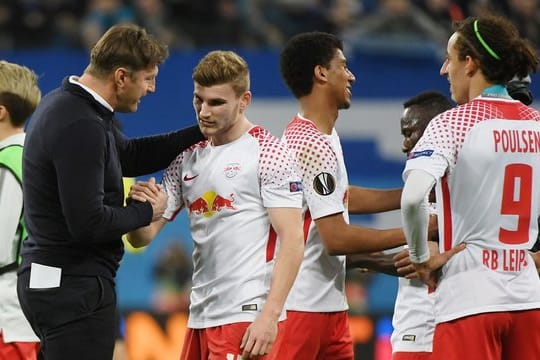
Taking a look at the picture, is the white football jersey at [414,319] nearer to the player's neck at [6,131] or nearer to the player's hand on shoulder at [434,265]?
the player's hand on shoulder at [434,265]

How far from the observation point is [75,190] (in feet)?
14.7

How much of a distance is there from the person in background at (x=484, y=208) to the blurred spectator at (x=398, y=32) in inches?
219

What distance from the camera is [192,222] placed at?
5078 mm

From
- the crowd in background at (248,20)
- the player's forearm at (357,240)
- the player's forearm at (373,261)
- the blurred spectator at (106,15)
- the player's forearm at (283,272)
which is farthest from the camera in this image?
the blurred spectator at (106,15)

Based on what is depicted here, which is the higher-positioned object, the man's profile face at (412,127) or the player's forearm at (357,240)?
the man's profile face at (412,127)

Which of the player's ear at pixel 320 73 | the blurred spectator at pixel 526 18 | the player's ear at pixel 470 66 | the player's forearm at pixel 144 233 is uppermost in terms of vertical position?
the blurred spectator at pixel 526 18

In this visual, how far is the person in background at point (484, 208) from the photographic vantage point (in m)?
4.68

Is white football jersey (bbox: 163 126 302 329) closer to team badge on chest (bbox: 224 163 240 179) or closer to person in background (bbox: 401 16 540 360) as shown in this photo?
team badge on chest (bbox: 224 163 240 179)

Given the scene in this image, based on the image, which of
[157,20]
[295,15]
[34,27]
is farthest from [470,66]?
[34,27]

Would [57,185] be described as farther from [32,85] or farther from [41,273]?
[32,85]

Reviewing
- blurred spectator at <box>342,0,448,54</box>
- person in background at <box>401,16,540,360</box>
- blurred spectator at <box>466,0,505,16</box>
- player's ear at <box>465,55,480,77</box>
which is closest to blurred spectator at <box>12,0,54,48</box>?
blurred spectator at <box>342,0,448,54</box>

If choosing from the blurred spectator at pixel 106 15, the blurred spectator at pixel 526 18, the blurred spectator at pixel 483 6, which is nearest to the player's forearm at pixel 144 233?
the blurred spectator at pixel 483 6

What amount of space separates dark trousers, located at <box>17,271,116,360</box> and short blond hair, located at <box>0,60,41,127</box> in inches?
54.2

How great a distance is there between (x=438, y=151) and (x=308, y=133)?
1.06m
